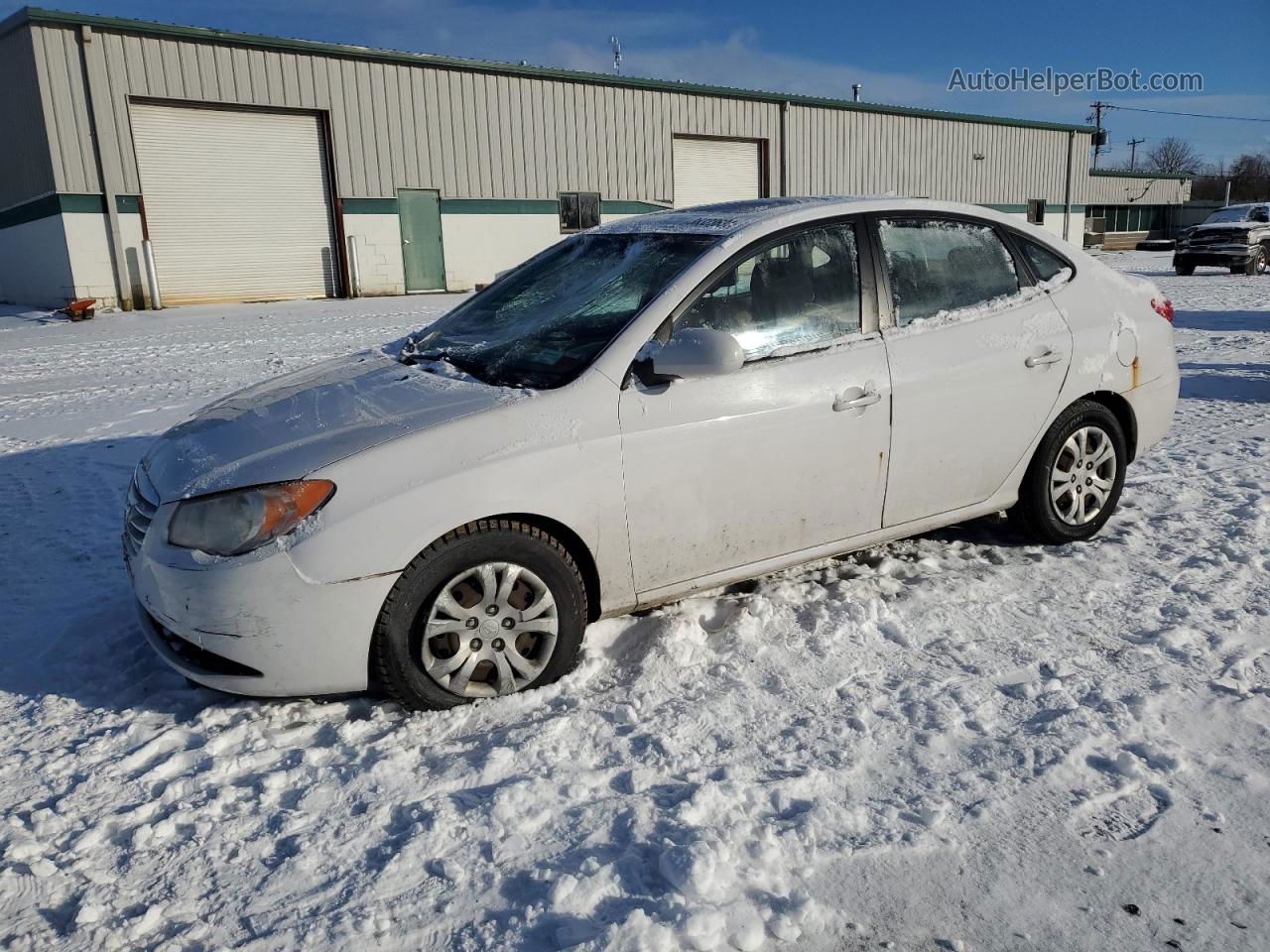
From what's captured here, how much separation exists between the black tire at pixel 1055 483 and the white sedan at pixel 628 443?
0.04 feet

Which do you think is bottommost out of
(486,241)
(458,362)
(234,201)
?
(458,362)

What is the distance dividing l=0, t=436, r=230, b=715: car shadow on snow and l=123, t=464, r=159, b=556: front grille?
49 centimetres

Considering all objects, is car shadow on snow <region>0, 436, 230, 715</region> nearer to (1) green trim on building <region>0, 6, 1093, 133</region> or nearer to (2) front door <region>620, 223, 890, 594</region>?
(2) front door <region>620, 223, 890, 594</region>

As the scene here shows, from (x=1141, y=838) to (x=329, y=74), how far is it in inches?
828

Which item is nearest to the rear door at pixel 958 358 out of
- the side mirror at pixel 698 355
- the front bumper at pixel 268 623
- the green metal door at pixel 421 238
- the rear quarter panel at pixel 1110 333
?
the rear quarter panel at pixel 1110 333

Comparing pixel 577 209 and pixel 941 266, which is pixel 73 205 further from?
pixel 941 266

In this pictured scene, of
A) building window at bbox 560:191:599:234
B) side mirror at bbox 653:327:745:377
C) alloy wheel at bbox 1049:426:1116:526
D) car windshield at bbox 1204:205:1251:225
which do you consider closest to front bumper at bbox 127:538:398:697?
side mirror at bbox 653:327:745:377

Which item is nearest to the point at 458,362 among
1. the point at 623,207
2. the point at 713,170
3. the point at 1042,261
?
the point at 1042,261

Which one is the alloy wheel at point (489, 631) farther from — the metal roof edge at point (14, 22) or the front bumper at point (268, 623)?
the metal roof edge at point (14, 22)

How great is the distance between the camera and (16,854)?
2434 mm

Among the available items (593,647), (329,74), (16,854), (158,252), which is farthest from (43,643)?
(329,74)

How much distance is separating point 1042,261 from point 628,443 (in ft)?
8.17

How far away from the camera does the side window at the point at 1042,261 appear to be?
4.45 metres

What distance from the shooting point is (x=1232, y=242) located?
76.0 feet
